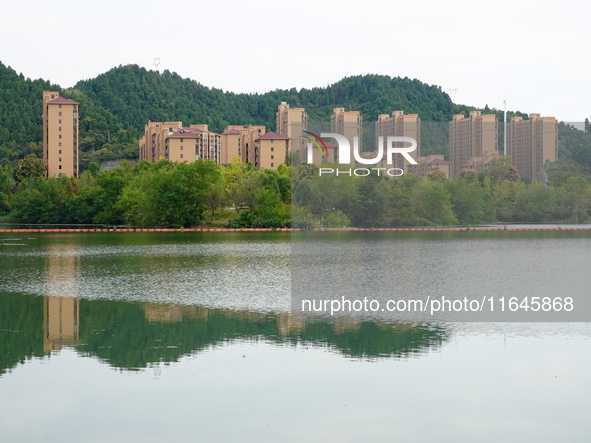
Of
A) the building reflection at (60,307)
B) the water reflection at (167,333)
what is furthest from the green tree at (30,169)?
the water reflection at (167,333)

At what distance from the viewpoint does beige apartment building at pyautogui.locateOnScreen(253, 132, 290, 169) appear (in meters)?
101

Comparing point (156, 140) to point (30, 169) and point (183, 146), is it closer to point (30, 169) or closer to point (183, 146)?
point (183, 146)

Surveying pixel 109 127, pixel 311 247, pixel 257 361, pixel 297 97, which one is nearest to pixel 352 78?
pixel 297 97

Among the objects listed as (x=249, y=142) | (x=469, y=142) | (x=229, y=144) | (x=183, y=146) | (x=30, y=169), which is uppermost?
(x=229, y=144)

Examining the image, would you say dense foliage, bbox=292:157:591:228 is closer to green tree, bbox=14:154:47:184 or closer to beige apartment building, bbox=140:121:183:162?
green tree, bbox=14:154:47:184

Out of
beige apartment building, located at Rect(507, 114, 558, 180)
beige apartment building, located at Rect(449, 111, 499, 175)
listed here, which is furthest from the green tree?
beige apartment building, located at Rect(507, 114, 558, 180)

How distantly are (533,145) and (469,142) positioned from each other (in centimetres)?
395

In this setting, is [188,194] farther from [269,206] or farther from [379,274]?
[379,274]

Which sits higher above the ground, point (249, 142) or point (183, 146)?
point (249, 142)

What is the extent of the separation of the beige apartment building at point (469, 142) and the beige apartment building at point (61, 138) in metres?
74.3

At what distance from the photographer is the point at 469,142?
42.1 meters

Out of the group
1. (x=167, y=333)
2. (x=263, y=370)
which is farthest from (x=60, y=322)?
(x=263, y=370)

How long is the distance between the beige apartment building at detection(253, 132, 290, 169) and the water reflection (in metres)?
84.5

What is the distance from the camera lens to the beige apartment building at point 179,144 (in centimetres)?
10506
